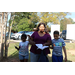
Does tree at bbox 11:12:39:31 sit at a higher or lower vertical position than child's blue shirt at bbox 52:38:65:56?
higher

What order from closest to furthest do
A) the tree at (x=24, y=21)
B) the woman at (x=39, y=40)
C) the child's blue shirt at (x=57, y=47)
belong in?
the woman at (x=39, y=40) → the child's blue shirt at (x=57, y=47) → the tree at (x=24, y=21)

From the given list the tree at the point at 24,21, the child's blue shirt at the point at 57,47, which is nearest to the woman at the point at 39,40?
the child's blue shirt at the point at 57,47

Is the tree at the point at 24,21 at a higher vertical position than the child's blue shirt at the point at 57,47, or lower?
higher

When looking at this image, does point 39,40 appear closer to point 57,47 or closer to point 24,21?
point 57,47

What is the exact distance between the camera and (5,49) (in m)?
3.95

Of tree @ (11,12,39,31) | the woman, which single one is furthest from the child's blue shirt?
tree @ (11,12,39,31)

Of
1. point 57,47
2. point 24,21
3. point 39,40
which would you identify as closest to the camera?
point 39,40

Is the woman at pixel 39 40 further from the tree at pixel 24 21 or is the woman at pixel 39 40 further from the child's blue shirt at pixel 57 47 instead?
the tree at pixel 24 21

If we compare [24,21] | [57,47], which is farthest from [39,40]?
[24,21]

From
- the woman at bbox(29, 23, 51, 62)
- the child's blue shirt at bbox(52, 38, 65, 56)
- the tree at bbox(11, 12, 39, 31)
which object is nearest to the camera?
the woman at bbox(29, 23, 51, 62)

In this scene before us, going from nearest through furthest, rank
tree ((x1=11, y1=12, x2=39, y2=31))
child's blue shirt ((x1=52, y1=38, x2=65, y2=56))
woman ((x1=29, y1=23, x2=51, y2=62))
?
woman ((x1=29, y1=23, x2=51, y2=62)), child's blue shirt ((x1=52, y1=38, x2=65, y2=56)), tree ((x1=11, y1=12, x2=39, y2=31))

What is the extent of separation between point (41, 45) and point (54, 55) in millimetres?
468

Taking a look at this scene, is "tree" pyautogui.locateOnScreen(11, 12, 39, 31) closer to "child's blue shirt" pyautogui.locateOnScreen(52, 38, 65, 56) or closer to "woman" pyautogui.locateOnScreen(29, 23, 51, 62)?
"woman" pyautogui.locateOnScreen(29, 23, 51, 62)
